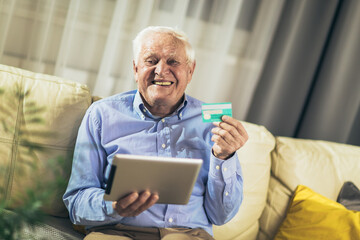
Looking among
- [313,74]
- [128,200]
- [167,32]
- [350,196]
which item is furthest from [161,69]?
[313,74]

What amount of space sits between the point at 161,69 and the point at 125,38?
664 mm

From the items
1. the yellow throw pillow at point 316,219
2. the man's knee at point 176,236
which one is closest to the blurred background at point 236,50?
the yellow throw pillow at point 316,219

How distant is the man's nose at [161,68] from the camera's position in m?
1.38

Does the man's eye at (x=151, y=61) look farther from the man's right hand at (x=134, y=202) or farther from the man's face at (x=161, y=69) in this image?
the man's right hand at (x=134, y=202)

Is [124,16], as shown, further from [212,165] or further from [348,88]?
[348,88]

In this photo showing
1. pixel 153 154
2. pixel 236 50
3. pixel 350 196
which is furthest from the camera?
pixel 236 50

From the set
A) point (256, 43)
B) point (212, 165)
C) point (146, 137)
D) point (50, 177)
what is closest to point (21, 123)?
point (50, 177)

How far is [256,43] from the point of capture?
6.98 ft

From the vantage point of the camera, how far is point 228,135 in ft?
4.09

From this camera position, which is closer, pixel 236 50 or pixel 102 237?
pixel 102 237

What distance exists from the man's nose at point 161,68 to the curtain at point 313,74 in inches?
40.9

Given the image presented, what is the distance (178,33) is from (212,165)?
21.8 inches

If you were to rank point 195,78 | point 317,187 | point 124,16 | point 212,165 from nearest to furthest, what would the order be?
point 212,165
point 317,187
point 124,16
point 195,78

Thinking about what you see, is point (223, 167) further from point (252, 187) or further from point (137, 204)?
point (252, 187)
